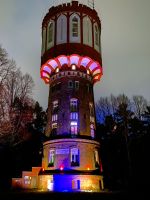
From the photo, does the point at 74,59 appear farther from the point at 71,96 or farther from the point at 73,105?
the point at 73,105

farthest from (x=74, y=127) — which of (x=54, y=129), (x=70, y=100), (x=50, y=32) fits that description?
(x=50, y=32)

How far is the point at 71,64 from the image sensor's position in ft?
113

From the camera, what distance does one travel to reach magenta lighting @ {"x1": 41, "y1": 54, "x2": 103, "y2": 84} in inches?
1328

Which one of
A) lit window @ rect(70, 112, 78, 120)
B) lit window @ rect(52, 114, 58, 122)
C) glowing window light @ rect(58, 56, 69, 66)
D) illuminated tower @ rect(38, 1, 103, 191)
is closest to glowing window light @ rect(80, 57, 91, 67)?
illuminated tower @ rect(38, 1, 103, 191)

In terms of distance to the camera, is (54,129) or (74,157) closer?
(74,157)

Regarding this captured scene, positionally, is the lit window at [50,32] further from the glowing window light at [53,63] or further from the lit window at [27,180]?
the lit window at [27,180]

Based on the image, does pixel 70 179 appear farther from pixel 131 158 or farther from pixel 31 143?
pixel 31 143

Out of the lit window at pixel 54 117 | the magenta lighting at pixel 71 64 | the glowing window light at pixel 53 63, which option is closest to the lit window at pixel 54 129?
the lit window at pixel 54 117

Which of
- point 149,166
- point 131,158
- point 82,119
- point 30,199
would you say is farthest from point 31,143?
point 30,199

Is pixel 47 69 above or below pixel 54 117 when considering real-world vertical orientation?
above

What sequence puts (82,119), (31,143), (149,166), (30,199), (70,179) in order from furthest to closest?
(31,143) < (149,166) < (82,119) < (70,179) < (30,199)

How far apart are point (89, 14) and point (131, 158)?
2227 centimetres

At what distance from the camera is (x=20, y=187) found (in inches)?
1243

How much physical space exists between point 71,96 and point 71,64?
4.68 metres
